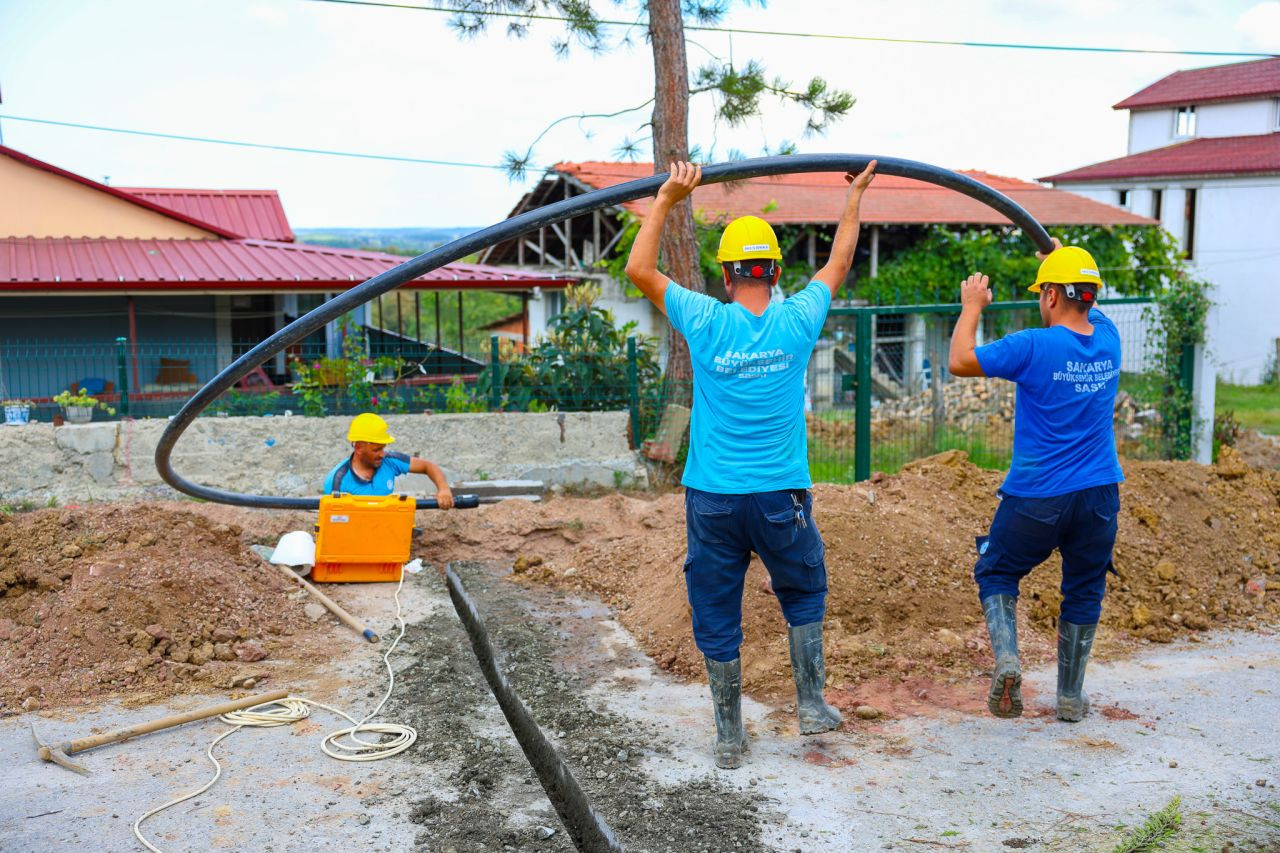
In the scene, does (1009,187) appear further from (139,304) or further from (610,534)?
(610,534)

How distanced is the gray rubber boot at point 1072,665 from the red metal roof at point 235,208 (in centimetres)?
1984

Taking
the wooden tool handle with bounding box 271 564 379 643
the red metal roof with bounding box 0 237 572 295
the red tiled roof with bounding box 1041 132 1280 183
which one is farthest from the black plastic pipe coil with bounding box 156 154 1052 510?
the red tiled roof with bounding box 1041 132 1280 183

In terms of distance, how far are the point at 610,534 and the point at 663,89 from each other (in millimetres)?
5407

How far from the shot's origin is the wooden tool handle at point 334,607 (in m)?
6.38

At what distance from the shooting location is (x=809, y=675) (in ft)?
14.9

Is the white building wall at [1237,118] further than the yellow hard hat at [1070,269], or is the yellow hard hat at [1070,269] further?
the white building wall at [1237,118]

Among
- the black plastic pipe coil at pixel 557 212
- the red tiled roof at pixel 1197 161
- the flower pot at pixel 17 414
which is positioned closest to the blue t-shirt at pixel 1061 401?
the black plastic pipe coil at pixel 557 212

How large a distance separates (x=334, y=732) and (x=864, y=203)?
20793mm

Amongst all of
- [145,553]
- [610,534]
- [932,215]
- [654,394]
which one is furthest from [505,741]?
[932,215]

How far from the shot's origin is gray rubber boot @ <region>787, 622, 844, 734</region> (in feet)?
14.8

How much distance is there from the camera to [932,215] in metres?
23.7

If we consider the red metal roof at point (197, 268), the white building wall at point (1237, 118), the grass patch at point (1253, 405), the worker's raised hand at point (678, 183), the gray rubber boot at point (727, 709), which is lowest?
the gray rubber boot at point (727, 709)

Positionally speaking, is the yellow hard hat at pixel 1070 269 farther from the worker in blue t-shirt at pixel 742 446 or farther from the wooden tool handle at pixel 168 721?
the wooden tool handle at pixel 168 721

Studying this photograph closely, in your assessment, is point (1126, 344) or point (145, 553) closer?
point (145, 553)
